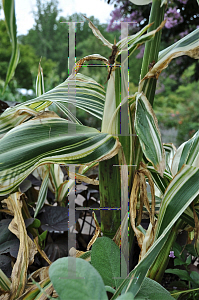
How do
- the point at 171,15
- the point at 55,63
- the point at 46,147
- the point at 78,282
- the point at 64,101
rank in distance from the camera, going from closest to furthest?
1. the point at 78,282
2. the point at 46,147
3. the point at 64,101
4. the point at 171,15
5. the point at 55,63

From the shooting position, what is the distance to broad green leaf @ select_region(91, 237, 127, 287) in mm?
330

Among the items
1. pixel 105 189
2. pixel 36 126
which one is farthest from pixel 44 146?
pixel 105 189

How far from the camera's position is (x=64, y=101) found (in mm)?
464

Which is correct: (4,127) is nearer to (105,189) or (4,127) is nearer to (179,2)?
(105,189)

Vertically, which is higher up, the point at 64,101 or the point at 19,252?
the point at 64,101

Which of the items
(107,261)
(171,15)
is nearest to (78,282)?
(107,261)

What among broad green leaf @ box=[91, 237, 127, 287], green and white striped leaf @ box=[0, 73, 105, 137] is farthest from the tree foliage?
broad green leaf @ box=[91, 237, 127, 287]

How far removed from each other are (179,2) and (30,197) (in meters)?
2.11

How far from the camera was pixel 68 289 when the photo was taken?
8.6 inches

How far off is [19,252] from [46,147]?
193 millimetres

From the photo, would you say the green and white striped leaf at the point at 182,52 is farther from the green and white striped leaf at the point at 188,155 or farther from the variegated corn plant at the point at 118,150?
the green and white striped leaf at the point at 188,155

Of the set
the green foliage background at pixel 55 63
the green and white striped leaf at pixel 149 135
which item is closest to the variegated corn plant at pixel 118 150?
the green and white striped leaf at pixel 149 135

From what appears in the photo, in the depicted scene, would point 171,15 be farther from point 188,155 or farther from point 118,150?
point 118,150

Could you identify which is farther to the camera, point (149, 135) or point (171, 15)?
point (171, 15)
